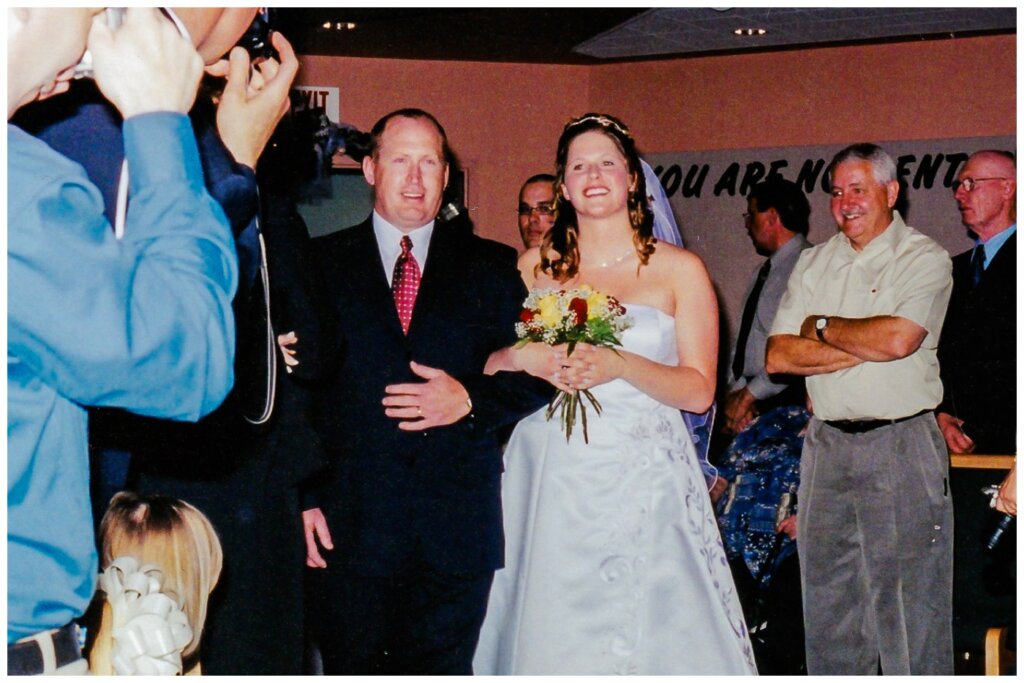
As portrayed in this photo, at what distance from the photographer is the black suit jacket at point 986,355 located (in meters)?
4.32

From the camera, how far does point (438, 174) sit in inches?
134

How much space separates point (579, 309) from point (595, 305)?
0.06 meters

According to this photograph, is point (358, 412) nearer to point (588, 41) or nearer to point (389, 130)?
point (389, 130)

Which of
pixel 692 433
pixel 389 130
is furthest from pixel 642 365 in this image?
pixel 389 130

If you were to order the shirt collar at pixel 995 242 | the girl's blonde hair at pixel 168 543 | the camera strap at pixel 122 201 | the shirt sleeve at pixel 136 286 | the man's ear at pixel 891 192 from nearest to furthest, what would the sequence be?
1. the shirt sleeve at pixel 136 286
2. the camera strap at pixel 122 201
3. the girl's blonde hair at pixel 168 543
4. the man's ear at pixel 891 192
5. the shirt collar at pixel 995 242

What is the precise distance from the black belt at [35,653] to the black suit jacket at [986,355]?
3.64 metres

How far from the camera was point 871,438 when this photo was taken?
414 centimetres

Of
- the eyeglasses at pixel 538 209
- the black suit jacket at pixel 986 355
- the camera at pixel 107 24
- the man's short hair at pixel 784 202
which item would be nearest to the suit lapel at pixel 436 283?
the camera at pixel 107 24

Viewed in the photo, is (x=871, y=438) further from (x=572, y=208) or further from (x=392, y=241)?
(x=392, y=241)

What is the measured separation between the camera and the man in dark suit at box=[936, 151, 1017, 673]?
14.2ft

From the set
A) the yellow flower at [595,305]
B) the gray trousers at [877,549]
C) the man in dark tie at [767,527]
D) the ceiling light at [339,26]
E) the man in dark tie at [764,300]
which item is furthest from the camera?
the ceiling light at [339,26]

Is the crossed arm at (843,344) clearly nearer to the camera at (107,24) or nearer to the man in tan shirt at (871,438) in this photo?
the man in tan shirt at (871,438)

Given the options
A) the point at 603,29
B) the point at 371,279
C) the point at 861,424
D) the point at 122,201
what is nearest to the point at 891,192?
the point at 861,424

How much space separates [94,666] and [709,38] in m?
6.27
